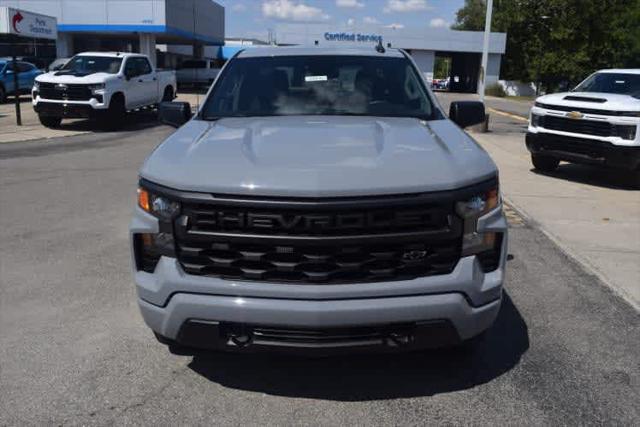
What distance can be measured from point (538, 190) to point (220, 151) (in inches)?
287

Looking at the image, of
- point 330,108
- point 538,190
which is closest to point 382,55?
point 330,108

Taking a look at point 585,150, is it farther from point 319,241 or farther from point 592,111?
point 319,241

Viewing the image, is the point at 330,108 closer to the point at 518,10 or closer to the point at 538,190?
the point at 538,190

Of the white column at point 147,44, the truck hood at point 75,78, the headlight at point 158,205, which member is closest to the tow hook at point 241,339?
the headlight at point 158,205

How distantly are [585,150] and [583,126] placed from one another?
382mm

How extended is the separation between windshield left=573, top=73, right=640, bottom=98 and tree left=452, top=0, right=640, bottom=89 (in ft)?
151

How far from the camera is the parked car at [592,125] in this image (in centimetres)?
934

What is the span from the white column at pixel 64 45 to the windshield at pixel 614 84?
3342 centimetres

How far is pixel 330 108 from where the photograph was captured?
14.3 ft

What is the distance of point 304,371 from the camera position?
3.62 m

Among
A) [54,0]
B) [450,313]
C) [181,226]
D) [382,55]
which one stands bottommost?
[450,313]

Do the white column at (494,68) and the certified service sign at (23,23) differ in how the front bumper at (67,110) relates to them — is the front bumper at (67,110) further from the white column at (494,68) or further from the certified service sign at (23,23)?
the white column at (494,68)

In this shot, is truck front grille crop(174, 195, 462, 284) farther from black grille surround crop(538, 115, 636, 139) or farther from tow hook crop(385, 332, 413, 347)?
black grille surround crop(538, 115, 636, 139)

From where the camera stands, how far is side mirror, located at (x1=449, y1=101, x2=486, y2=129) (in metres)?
4.72
